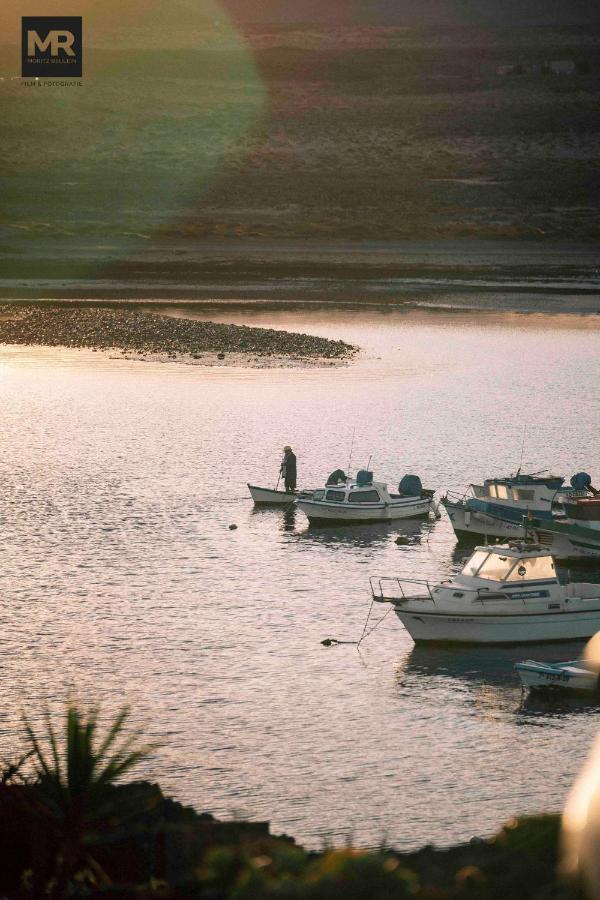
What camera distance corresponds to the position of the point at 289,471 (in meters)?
56.4

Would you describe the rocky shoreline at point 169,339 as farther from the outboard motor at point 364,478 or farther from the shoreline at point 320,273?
the outboard motor at point 364,478

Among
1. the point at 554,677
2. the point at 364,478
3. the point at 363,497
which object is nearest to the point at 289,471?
the point at 364,478

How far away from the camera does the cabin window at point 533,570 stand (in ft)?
128

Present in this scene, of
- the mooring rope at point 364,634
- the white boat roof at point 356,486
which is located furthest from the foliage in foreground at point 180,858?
the white boat roof at point 356,486

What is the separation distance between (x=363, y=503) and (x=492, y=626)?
15.6 m

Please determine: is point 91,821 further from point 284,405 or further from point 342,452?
point 284,405

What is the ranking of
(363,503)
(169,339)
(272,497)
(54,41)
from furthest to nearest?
(54,41) → (169,339) → (272,497) → (363,503)

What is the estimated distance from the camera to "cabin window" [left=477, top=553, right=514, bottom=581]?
1540 inches

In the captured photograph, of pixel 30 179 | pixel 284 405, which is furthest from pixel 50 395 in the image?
pixel 30 179

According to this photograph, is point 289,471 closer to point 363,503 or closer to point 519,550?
point 363,503

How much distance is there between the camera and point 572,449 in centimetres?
6781

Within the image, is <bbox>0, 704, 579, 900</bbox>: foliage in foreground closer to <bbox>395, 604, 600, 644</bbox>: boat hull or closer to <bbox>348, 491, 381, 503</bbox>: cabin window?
<bbox>395, 604, 600, 644</bbox>: boat hull

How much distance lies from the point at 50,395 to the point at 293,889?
76.6m

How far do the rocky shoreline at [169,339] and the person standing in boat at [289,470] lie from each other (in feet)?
126
